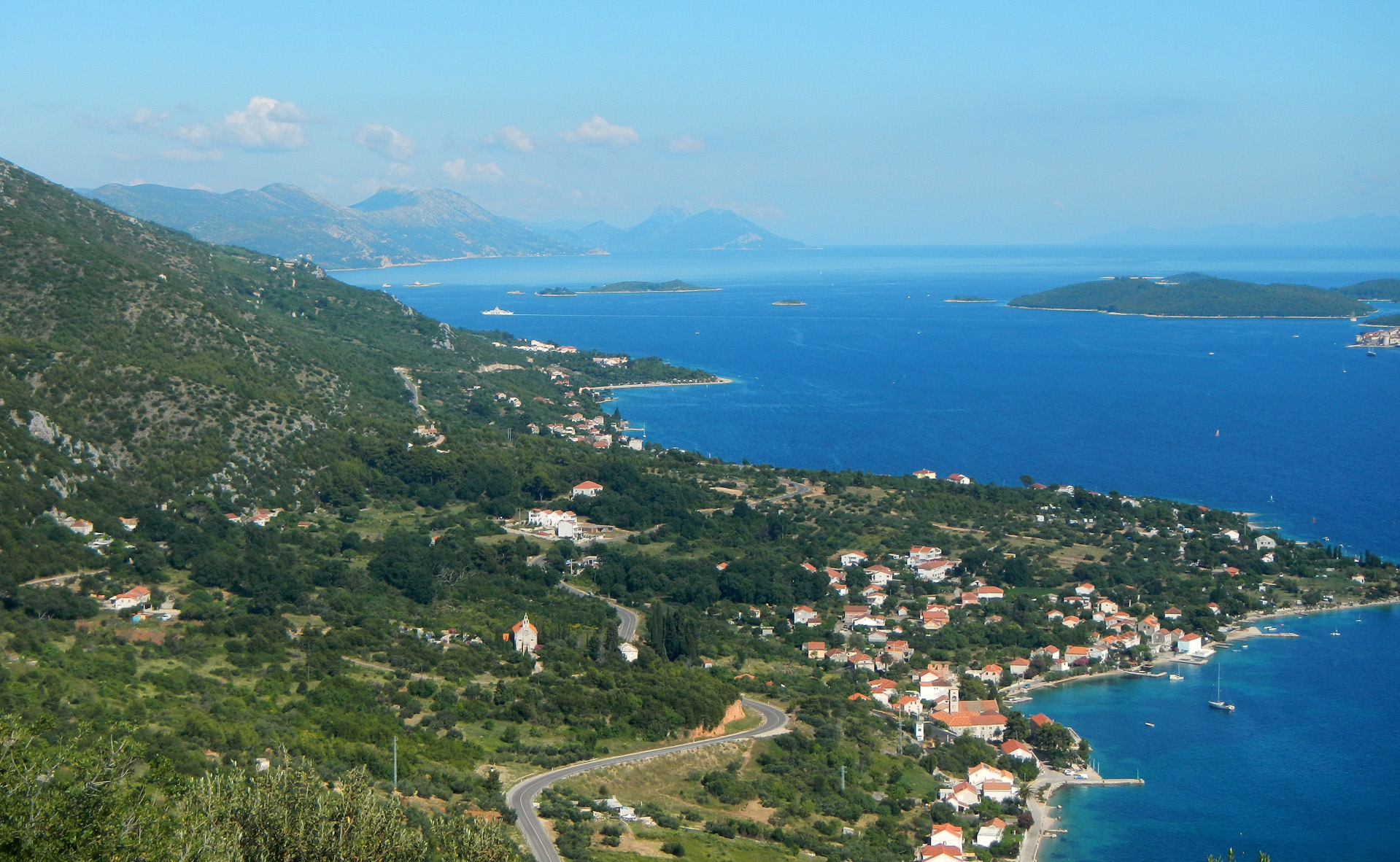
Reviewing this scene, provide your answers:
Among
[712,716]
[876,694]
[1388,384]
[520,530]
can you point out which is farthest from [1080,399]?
[712,716]

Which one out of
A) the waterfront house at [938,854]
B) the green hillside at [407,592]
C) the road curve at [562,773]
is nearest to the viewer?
the green hillside at [407,592]

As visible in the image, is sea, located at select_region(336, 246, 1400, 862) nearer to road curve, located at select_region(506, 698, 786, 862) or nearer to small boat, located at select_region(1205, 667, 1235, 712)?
small boat, located at select_region(1205, 667, 1235, 712)

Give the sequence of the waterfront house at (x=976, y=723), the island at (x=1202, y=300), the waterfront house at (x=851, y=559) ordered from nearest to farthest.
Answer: the waterfront house at (x=976, y=723)
the waterfront house at (x=851, y=559)
the island at (x=1202, y=300)

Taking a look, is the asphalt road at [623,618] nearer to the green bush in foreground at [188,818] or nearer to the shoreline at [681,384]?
the green bush in foreground at [188,818]

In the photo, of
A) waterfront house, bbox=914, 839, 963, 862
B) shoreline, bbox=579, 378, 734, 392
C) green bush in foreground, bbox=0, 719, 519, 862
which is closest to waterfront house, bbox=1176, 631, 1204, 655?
waterfront house, bbox=914, 839, 963, 862

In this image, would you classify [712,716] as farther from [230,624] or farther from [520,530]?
[520,530]

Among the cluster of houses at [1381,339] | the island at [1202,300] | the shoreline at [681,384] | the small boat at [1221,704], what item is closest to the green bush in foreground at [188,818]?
the small boat at [1221,704]

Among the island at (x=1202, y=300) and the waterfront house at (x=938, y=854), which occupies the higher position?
the island at (x=1202, y=300)
